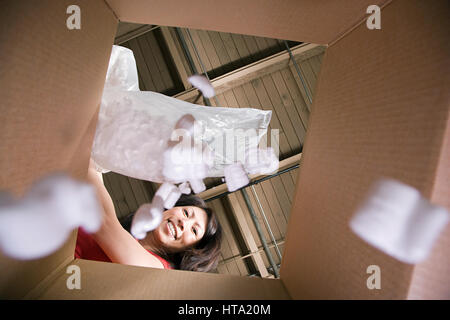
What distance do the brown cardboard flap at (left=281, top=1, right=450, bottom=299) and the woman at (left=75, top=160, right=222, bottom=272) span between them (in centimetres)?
57

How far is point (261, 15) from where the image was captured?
0.56m

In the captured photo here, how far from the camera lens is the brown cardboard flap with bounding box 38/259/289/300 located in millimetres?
456

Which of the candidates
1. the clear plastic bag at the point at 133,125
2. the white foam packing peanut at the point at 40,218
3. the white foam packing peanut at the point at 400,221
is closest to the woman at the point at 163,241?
the clear plastic bag at the point at 133,125

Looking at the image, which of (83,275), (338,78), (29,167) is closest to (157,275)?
(83,275)

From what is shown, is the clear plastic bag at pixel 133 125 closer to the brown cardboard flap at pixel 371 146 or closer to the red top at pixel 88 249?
the red top at pixel 88 249

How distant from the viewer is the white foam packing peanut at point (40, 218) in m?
0.41

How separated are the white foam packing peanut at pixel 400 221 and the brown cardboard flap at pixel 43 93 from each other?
48 cm

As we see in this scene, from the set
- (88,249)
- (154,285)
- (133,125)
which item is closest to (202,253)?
(88,249)

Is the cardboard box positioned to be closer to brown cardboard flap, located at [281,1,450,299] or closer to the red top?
brown cardboard flap, located at [281,1,450,299]

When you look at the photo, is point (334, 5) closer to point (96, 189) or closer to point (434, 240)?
point (434, 240)

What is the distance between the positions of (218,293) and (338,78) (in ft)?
1.50

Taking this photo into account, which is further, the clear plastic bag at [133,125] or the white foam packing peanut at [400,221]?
the clear plastic bag at [133,125]
